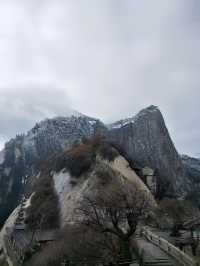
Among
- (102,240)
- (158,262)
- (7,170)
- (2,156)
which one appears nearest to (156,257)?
(158,262)

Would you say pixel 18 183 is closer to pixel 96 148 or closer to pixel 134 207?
pixel 96 148

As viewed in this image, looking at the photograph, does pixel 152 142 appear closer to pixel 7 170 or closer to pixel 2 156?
pixel 7 170

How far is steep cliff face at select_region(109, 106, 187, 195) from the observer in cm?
14225

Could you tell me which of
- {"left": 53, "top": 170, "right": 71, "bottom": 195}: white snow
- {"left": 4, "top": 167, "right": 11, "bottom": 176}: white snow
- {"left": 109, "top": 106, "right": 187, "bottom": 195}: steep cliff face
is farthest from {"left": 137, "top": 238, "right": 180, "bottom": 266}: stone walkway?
{"left": 109, "top": 106, "right": 187, "bottom": 195}: steep cliff face

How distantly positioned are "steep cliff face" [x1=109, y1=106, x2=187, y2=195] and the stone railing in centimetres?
9894

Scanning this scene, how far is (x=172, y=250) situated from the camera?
30.2 meters

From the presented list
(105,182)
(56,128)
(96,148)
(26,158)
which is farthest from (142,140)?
(105,182)

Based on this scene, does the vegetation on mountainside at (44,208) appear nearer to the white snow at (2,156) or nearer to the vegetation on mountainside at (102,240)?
the vegetation on mountainside at (102,240)

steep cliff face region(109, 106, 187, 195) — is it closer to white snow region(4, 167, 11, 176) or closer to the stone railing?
white snow region(4, 167, 11, 176)

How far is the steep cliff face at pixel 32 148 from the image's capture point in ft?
412

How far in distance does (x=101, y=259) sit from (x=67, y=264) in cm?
250

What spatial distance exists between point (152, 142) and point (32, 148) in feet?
142

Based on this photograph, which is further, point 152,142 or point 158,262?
point 152,142

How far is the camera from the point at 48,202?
6031cm
